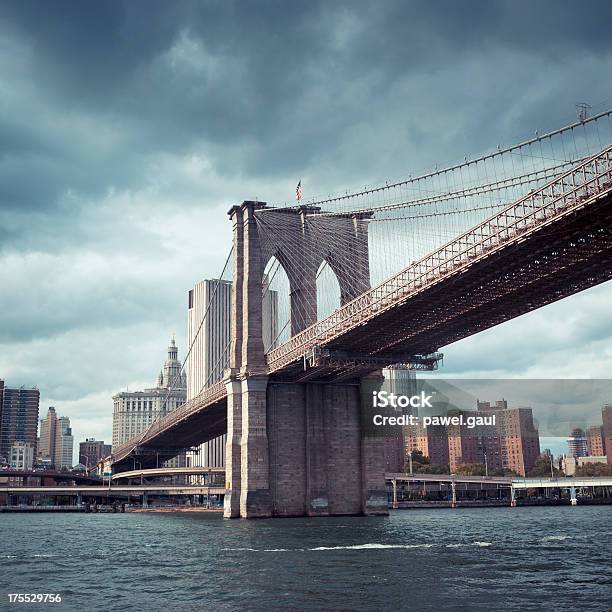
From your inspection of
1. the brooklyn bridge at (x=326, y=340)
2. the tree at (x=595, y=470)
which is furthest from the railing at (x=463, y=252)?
the tree at (x=595, y=470)

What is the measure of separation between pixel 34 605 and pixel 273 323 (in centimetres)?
6977

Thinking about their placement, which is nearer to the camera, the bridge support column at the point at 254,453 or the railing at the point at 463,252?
the railing at the point at 463,252

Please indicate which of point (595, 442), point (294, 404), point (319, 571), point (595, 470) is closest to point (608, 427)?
point (595, 470)

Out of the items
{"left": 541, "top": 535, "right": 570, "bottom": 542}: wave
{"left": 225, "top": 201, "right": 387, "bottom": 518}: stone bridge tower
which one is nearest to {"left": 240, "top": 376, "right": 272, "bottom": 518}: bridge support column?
{"left": 225, "top": 201, "right": 387, "bottom": 518}: stone bridge tower

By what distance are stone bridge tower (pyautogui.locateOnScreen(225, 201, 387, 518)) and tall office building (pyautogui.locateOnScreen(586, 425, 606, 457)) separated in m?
111

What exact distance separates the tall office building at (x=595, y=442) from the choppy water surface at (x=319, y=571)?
131767mm

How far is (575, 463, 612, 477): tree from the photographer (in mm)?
149250

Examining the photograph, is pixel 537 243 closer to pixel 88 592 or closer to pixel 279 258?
pixel 88 592

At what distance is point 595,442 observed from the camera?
190250mm

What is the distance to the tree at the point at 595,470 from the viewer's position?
490 ft

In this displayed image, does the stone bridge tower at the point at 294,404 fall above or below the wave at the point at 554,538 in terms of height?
above

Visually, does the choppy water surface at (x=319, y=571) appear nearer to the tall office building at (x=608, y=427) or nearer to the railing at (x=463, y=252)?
the railing at (x=463, y=252)

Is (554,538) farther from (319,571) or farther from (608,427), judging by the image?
(608,427)

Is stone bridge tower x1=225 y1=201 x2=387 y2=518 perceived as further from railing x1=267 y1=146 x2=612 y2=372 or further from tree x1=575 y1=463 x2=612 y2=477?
tree x1=575 y1=463 x2=612 y2=477
